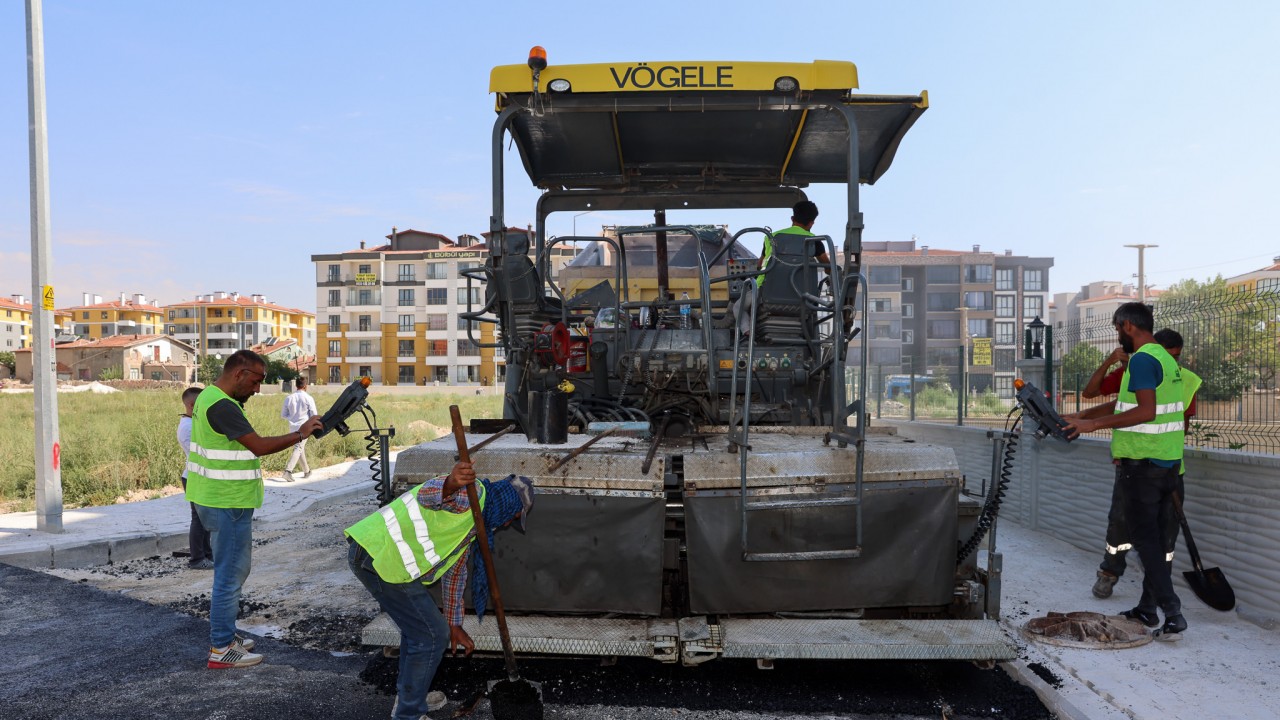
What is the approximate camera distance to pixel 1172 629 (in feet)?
15.6

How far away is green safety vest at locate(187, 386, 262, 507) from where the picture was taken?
4512mm

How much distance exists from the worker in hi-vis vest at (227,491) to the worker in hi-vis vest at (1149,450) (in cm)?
458

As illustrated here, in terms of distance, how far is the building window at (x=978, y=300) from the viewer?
64.4m

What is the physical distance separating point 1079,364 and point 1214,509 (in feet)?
9.48

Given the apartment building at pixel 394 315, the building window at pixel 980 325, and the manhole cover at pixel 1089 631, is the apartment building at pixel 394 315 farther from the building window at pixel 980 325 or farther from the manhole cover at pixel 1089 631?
the manhole cover at pixel 1089 631

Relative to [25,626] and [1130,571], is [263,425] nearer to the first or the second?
[25,626]

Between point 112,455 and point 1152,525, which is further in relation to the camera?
point 112,455

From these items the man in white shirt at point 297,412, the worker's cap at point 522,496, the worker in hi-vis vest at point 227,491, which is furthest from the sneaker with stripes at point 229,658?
the man in white shirt at point 297,412

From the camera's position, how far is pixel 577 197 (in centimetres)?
651

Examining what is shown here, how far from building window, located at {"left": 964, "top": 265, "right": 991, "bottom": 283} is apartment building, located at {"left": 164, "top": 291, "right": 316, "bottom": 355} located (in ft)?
229

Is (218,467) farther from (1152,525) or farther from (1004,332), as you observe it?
(1004,332)

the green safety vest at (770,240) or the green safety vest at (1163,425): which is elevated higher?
the green safety vest at (770,240)

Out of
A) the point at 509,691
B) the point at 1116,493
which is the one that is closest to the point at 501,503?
the point at 509,691

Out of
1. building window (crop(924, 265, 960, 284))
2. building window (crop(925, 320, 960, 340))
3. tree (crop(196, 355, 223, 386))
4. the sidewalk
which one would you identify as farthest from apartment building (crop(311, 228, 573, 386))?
the sidewalk
